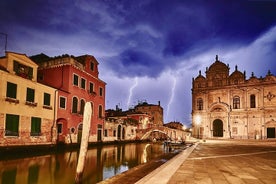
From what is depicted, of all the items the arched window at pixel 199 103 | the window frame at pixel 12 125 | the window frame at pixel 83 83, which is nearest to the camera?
the window frame at pixel 12 125

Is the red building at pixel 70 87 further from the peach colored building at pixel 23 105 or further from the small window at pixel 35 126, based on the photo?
the small window at pixel 35 126

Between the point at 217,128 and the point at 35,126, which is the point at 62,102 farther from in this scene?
the point at 217,128

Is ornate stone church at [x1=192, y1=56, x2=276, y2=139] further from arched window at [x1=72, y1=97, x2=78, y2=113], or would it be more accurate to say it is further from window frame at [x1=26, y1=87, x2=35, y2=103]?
window frame at [x1=26, y1=87, x2=35, y2=103]

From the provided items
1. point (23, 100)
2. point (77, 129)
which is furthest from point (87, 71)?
point (23, 100)

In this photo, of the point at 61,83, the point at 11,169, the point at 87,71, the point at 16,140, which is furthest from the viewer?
the point at 87,71

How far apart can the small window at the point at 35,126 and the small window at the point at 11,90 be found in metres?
2.84

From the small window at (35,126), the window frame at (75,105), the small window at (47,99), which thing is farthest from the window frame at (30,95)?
the window frame at (75,105)

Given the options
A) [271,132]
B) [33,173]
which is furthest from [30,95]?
[271,132]

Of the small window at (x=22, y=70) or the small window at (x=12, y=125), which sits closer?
the small window at (x=12, y=125)

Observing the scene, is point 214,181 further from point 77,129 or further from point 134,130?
point 134,130

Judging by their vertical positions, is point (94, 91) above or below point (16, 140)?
above

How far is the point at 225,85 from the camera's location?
3588 cm

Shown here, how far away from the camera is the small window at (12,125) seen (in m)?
15.4

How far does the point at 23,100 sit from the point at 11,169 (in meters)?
7.37
